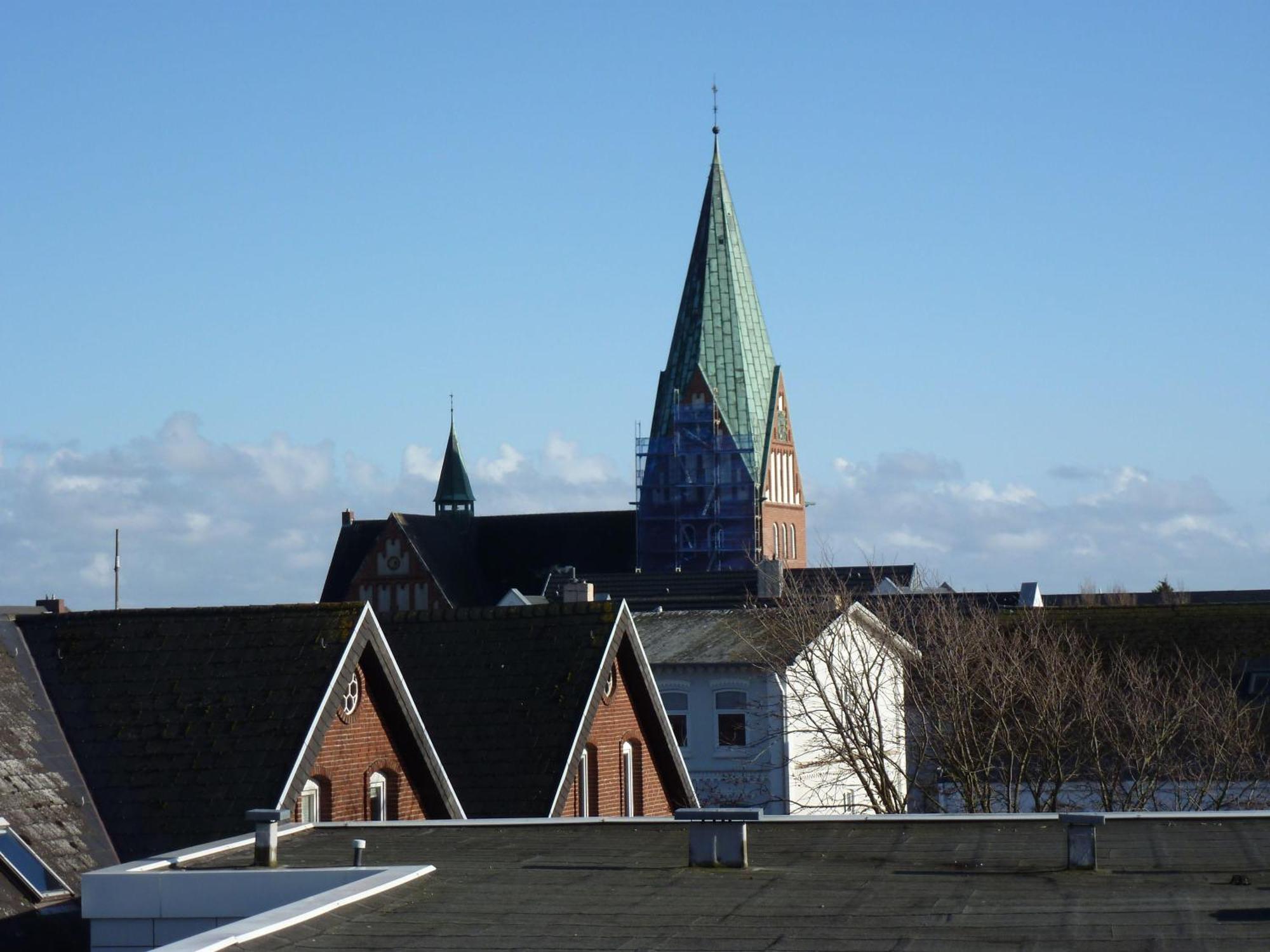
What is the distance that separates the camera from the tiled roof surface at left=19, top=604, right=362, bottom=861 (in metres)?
20.4

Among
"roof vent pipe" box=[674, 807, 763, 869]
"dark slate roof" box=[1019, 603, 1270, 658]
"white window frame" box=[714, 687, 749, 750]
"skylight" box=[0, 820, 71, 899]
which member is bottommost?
"skylight" box=[0, 820, 71, 899]

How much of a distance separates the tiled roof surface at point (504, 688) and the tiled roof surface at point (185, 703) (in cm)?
400

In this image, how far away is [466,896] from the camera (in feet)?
44.1

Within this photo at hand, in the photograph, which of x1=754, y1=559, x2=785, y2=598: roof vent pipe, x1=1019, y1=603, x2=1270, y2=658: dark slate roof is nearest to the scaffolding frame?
x1=754, y1=559, x2=785, y2=598: roof vent pipe

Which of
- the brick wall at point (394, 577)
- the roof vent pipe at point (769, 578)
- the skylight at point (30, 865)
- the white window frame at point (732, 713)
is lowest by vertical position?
the skylight at point (30, 865)

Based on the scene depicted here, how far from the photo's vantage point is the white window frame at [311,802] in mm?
20953

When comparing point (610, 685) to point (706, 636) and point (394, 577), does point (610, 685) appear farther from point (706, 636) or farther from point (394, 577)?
point (394, 577)

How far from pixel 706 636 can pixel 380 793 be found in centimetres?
2751

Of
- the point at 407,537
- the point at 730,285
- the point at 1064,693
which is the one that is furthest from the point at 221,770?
the point at 730,285

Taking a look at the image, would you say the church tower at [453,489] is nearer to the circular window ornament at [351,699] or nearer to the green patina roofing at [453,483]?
the green patina roofing at [453,483]

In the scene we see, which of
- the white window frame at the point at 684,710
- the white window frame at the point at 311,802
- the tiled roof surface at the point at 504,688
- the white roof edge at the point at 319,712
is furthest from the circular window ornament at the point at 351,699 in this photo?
the white window frame at the point at 684,710

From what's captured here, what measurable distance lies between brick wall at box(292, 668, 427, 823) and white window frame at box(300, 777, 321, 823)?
6 centimetres

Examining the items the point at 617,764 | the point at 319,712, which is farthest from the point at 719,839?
the point at 617,764

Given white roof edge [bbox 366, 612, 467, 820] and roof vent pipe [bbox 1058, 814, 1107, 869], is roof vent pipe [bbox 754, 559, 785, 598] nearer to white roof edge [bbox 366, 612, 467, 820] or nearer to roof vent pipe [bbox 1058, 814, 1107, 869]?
white roof edge [bbox 366, 612, 467, 820]
